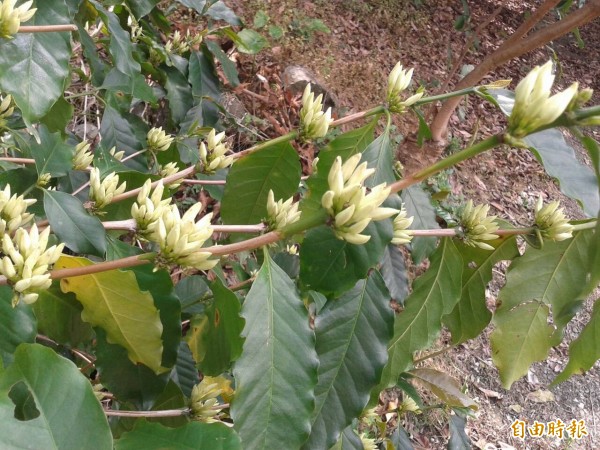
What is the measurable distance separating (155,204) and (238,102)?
2512 mm

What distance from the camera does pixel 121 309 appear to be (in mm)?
734

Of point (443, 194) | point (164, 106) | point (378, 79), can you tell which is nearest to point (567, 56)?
point (378, 79)

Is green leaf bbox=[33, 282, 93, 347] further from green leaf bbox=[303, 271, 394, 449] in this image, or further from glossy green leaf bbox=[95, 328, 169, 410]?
green leaf bbox=[303, 271, 394, 449]

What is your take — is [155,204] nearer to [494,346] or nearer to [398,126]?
[494,346]

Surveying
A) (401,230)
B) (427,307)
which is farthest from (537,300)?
(401,230)

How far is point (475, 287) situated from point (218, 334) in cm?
51

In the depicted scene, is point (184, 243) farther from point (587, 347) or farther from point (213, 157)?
point (587, 347)

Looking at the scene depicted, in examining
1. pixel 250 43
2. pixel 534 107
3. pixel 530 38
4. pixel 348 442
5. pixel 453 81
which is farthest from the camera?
pixel 453 81

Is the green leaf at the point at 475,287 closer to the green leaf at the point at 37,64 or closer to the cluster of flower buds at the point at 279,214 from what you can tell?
the cluster of flower buds at the point at 279,214

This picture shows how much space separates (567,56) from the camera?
6.09m

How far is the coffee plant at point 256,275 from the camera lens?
0.59m

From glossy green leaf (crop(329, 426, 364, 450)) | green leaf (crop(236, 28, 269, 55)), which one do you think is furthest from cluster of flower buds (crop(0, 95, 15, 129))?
green leaf (crop(236, 28, 269, 55))

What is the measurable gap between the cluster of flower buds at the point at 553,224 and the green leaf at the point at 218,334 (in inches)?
21.8

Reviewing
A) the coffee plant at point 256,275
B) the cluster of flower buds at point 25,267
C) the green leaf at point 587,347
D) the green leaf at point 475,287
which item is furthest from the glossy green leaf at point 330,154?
the green leaf at point 587,347
